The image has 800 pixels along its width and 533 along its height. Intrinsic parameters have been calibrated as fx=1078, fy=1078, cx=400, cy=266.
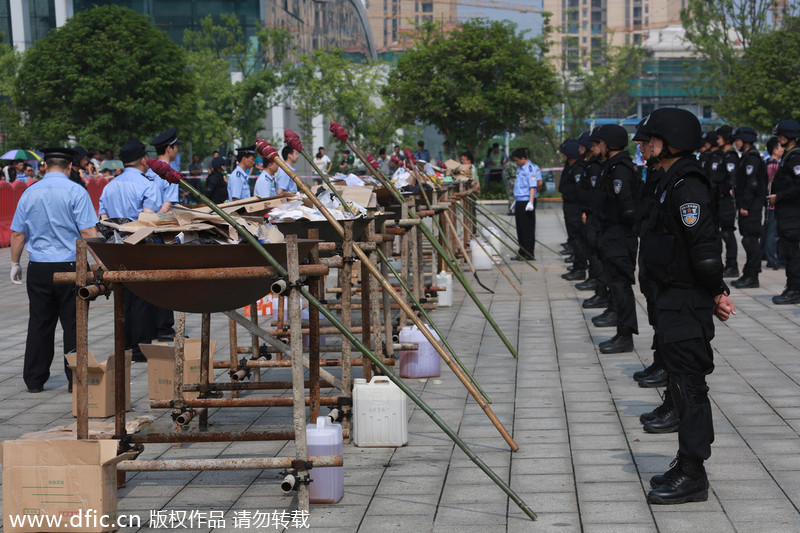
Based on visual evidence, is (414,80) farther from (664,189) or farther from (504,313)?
(664,189)

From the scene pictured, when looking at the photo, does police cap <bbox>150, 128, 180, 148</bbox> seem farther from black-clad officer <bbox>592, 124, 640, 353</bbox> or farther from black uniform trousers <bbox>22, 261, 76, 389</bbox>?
black-clad officer <bbox>592, 124, 640, 353</bbox>

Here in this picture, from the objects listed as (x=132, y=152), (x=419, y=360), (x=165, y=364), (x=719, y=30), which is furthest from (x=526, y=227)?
(x=719, y=30)

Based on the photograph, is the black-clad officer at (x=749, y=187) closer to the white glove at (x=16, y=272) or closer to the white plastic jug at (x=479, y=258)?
the white plastic jug at (x=479, y=258)

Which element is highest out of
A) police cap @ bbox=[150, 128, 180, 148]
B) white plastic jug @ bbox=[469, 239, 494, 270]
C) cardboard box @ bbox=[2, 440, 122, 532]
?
police cap @ bbox=[150, 128, 180, 148]

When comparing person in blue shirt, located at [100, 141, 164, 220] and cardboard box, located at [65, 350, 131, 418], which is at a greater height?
person in blue shirt, located at [100, 141, 164, 220]

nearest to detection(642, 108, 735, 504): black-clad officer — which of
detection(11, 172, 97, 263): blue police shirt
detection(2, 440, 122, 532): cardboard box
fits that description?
detection(2, 440, 122, 532): cardboard box

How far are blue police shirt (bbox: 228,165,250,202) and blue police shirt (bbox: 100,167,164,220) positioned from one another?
3588mm

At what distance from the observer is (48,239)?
353 inches

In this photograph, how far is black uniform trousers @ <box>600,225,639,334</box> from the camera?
10.0m

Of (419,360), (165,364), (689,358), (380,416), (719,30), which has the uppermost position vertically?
(719,30)

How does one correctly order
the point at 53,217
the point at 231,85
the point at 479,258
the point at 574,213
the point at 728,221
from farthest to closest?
the point at 231,85, the point at 479,258, the point at 574,213, the point at 728,221, the point at 53,217

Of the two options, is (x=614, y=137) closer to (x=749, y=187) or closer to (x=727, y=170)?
(x=749, y=187)

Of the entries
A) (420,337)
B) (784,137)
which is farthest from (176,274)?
(784,137)

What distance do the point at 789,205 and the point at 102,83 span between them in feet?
91.4
